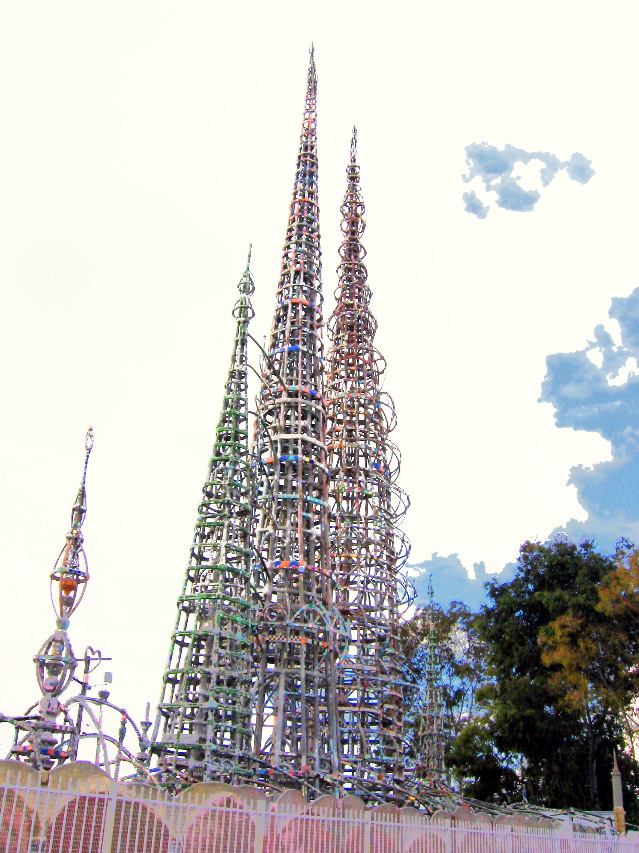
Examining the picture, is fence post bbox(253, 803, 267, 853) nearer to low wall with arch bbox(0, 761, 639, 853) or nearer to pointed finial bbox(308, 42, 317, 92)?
low wall with arch bbox(0, 761, 639, 853)

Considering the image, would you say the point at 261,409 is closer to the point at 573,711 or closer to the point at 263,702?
the point at 263,702

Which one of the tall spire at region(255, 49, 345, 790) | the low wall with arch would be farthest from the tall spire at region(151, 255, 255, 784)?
the low wall with arch

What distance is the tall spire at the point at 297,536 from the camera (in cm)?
3503

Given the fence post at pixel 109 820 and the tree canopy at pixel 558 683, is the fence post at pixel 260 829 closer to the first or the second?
the fence post at pixel 109 820

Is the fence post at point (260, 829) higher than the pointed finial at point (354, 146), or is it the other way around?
the pointed finial at point (354, 146)

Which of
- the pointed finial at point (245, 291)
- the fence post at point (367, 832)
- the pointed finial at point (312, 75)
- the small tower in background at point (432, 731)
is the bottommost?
the fence post at point (367, 832)

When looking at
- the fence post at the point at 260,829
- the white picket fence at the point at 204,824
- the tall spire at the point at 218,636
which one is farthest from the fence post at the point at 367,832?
the tall spire at the point at 218,636

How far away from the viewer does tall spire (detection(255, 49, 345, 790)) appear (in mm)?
35031

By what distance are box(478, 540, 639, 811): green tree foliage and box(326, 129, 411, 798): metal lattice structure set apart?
5657mm

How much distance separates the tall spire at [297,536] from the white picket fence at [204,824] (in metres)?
11.7

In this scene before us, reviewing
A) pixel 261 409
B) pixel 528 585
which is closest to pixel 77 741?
pixel 261 409

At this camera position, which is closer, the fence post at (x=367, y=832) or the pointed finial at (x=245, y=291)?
the fence post at (x=367, y=832)

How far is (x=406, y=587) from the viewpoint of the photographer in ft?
155

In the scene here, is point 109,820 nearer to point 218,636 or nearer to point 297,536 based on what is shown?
point 218,636
